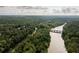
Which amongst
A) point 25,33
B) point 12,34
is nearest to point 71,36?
point 25,33

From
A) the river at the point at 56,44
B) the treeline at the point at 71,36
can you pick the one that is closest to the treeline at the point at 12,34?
the river at the point at 56,44

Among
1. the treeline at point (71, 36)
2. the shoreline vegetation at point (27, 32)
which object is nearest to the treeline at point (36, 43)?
the shoreline vegetation at point (27, 32)

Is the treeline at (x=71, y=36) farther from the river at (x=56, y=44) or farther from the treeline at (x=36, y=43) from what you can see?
the treeline at (x=36, y=43)

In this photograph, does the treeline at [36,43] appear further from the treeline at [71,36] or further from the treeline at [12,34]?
the treeline at [71,36]

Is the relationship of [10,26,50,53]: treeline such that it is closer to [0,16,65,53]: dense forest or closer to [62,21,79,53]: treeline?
[0,16,65,53]: dense forest

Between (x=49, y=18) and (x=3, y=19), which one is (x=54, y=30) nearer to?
(x=49, y=18)
